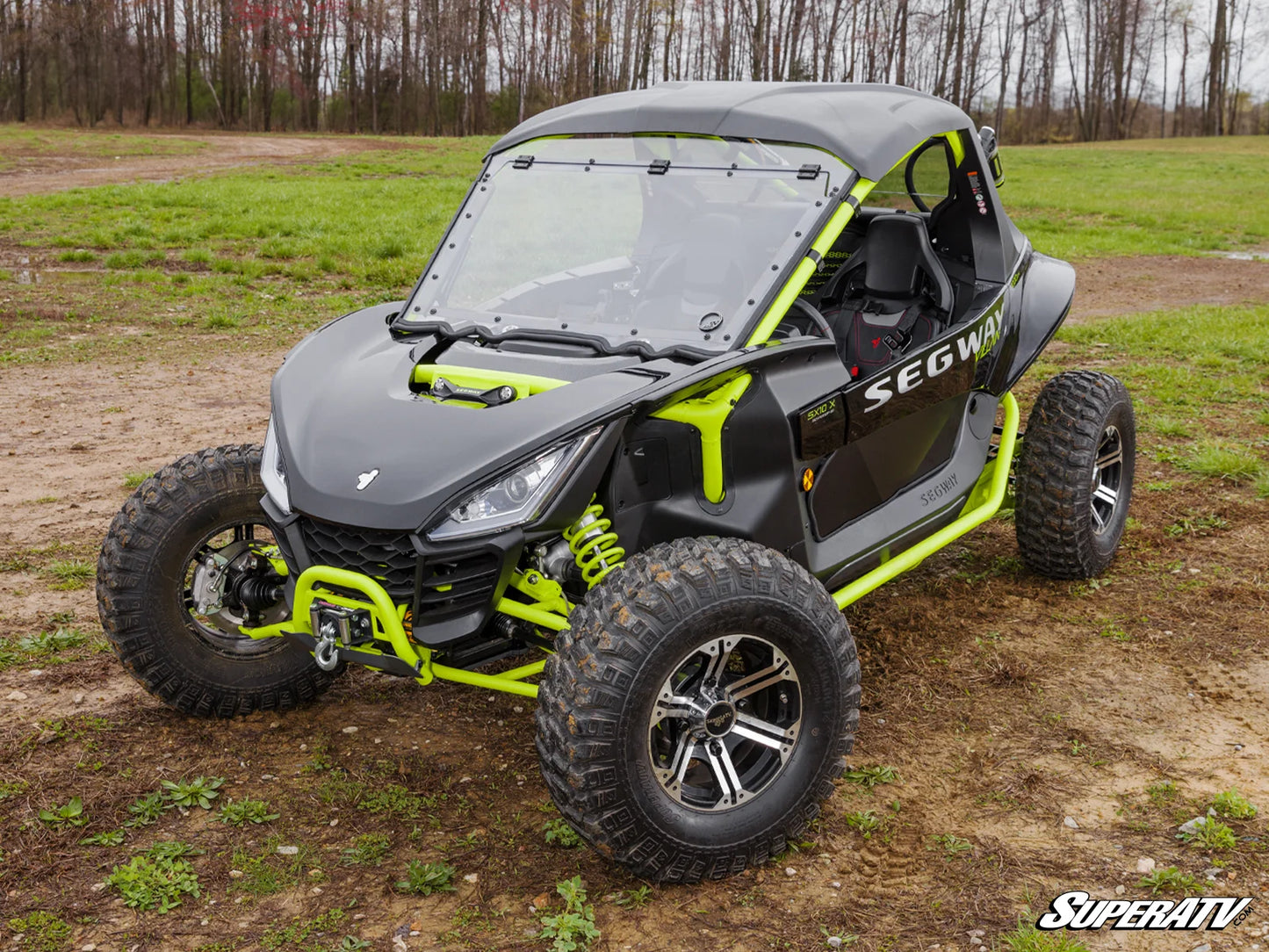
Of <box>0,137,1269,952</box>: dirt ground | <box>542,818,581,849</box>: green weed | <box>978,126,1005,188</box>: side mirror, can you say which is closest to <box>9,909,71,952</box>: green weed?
<box>0,137,1269,952</box>: dirt ground

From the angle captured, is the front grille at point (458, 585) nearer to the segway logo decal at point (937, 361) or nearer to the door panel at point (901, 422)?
the door panel at point (901, 422)

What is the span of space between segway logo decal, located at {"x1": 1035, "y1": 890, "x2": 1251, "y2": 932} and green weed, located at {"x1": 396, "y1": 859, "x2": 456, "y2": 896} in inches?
61.5

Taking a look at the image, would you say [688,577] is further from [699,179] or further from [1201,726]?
[1201,726]

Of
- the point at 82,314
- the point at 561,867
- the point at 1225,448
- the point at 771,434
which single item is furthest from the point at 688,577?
the point at 82,314

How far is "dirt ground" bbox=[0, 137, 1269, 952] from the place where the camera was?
122 inches

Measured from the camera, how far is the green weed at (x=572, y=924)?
2.99m

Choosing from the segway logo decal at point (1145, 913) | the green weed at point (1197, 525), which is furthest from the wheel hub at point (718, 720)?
the green weed at point (1197, 525)

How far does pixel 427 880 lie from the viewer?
10.5ft

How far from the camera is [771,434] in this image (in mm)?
3588

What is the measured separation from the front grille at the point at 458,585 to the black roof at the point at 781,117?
5.84 feet

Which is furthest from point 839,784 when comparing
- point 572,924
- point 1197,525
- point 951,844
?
point 1197,525

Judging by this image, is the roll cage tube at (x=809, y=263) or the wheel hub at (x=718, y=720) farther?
the roll cage tube at (x=809, y=263)

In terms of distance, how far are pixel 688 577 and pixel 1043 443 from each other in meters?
2.66

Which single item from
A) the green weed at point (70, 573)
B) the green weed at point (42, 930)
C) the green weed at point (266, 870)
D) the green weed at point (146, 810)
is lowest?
the green weed at point (42, 930)
